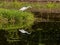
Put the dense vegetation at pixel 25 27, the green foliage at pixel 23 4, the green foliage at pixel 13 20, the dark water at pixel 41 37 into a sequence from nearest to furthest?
the dark water at pixel 41 37, the dense vegetation at pixel 25 27, the green foliage at pixel 13 20, the green foliage at pixel 23 4

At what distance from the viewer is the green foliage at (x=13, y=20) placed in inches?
603

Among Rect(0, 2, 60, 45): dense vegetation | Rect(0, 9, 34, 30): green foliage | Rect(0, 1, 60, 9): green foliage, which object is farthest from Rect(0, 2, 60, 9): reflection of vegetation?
Rect(0, 9, 34, 30): green foliage

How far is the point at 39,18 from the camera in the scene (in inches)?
707

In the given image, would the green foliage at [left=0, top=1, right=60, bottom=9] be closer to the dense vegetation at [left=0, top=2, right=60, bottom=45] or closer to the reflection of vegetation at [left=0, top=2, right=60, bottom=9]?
the reflection of vegetation at [left=0, top=2, right=60, bottom=9]

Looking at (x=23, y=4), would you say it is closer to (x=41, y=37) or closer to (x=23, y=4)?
(x=23, y=4)

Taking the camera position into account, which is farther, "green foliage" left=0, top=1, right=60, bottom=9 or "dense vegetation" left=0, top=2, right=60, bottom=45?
"green foliage" left=0, top=1, right=60, bottom=9

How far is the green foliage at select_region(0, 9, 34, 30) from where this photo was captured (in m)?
15.3

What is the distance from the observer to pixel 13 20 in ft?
51.2

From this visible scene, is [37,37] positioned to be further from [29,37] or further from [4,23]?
[4,23]

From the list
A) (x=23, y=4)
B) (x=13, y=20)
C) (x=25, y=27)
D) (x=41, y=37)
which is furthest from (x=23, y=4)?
(x=41, y=37)

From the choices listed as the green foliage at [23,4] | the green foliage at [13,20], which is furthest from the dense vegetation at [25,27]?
the green foliage at [23,4]

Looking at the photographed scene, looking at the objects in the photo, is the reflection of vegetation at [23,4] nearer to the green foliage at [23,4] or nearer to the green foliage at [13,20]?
the green foliage at [23,4]

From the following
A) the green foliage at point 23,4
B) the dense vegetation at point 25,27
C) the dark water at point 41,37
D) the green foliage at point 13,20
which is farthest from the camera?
the green foliage at point 23,4

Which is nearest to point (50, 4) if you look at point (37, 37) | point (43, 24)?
point (43, 24)
